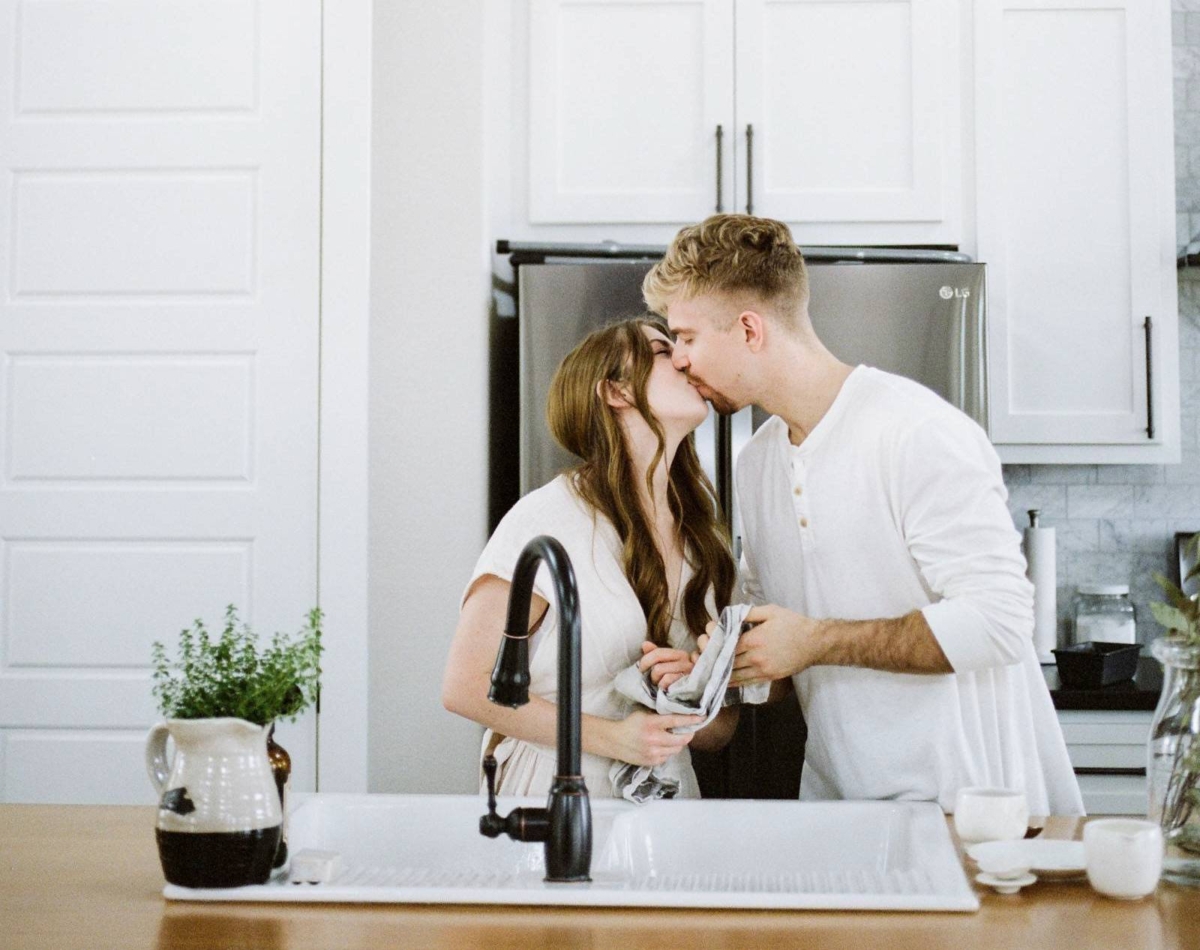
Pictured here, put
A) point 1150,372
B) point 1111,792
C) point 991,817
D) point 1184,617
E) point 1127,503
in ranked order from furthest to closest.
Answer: point 1127,503
point 1150,372
point 1111,792
point 991,817
point 1184,617

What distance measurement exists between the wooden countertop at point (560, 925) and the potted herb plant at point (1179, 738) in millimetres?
51

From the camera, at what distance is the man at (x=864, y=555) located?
1.74 m

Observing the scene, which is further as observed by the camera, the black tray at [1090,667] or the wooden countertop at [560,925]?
the black tray at [1090,667]

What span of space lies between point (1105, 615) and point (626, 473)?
5.71ft

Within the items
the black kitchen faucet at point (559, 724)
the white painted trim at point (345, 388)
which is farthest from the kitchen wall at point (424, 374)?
the black kitchen faucet at point (559, 724)

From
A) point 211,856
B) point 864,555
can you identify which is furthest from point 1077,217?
point 211,856

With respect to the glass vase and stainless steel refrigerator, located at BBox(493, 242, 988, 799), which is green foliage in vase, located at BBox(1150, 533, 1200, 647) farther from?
stainless steel refrigerator, located at BBox(493, 242, 988, 799)

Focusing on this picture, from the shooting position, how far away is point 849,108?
9.98 ft

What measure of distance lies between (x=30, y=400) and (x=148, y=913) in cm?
203

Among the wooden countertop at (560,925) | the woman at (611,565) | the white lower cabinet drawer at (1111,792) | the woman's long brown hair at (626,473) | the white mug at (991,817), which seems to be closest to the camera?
the wooden countertop at (560,925)

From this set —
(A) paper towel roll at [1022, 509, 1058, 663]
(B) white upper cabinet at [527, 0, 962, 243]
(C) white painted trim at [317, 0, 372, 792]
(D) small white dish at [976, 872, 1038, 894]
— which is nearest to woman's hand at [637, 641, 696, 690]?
(D) small white dish at [976, 872, 1038, 894]

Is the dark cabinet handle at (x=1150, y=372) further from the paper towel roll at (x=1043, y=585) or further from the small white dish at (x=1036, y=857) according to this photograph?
the small white dish at (x=1036, y=857)

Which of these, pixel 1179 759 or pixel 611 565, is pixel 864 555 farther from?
pixel 1179 759

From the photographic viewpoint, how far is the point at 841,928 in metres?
1.16
